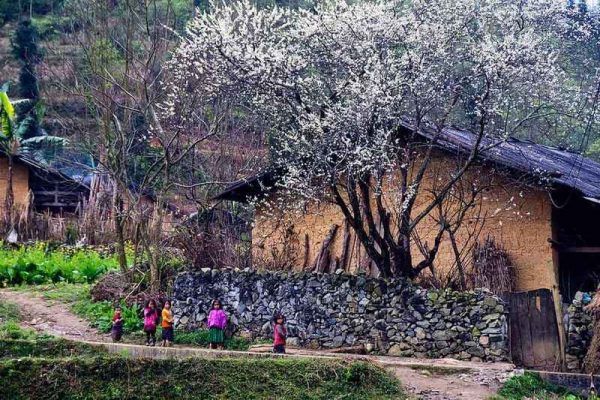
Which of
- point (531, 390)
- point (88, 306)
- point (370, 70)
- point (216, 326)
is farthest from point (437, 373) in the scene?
point (88, 306)

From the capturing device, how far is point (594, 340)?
1435 centimetres

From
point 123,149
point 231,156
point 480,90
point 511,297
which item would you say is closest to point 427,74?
point 480,90

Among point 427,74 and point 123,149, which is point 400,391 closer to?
point 427,74

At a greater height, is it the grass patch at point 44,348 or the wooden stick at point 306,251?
the wooden stick at point 306,251

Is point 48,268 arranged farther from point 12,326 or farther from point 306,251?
point 306,251

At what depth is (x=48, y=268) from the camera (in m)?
24.2

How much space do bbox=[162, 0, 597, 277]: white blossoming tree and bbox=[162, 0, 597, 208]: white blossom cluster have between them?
3cm

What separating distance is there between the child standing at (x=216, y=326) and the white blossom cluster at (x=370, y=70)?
3070 mm

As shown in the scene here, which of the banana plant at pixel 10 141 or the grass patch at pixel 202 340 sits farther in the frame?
the banana plant at pixel 10 141

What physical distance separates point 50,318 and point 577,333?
11789 mm

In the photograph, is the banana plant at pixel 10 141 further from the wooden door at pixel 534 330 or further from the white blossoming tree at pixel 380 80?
the wooden door at pixel 534 330

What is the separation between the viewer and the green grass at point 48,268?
77.7ft

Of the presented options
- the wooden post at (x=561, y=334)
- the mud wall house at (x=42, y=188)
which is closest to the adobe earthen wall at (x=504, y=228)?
the wooden post at (x=561, y=334)

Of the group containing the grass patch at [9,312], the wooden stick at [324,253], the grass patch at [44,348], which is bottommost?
the grass patch at [44,348]
